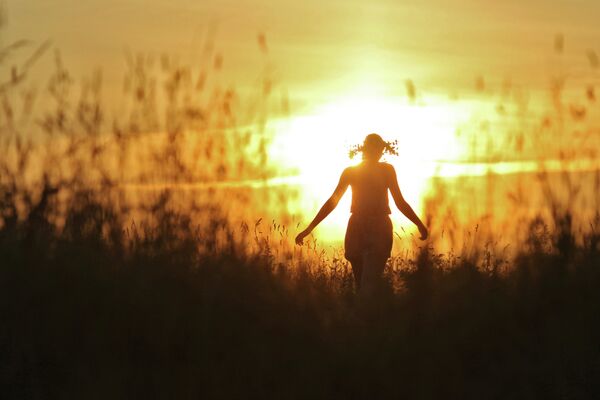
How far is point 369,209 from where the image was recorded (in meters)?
6.39

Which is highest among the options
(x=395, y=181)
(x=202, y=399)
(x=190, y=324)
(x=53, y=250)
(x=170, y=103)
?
(x=170, y=103)

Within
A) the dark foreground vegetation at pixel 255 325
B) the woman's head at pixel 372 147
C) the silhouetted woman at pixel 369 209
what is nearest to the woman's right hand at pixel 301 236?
the silhouetted woman at pixel 369 209

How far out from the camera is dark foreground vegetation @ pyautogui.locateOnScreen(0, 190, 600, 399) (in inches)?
145

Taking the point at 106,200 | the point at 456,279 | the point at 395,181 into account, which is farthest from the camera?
the point at 395,181

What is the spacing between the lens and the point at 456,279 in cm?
481

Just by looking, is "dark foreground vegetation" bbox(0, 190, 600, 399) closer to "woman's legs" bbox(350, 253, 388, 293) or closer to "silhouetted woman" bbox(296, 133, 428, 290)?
"woman's legs" bbox(350, 253, 388, 293)

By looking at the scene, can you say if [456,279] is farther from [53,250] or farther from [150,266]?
[53,250]

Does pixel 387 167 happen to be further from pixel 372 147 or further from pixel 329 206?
pixel 329 206

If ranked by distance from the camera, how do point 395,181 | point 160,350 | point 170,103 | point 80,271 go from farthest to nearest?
point 395,181 → point 170,103 → point 80,271 → point 160,350

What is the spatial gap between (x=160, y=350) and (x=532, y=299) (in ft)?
6.33

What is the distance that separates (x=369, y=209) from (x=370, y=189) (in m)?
0.16

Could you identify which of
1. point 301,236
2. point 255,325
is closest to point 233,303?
point 255,325

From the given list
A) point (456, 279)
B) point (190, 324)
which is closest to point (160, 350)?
point (190, 324)

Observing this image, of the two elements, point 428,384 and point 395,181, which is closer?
point 428,384
